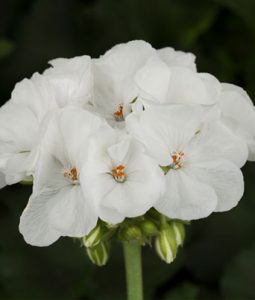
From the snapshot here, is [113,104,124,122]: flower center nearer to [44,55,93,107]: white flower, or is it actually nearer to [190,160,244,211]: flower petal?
[44,55,93,107]: white flower

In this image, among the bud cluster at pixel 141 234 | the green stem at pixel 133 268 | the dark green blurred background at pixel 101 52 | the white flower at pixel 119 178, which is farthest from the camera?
the dark green blurred background at pixel 101 52

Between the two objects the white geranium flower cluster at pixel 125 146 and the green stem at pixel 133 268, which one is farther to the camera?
the green stem at pixel 133 268

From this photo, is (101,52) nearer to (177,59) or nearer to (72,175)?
(177,59)

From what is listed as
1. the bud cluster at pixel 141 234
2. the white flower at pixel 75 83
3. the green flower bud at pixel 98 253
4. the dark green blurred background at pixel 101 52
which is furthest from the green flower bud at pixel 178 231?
the dark green blurred background at pixel 101 52

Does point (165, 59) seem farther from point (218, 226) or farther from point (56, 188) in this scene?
point (218, 226)

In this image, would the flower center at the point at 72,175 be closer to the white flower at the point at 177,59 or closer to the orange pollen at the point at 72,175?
the orange pollen at the point at 72,175

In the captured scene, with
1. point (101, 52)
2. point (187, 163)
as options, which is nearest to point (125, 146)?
point (187, 163)

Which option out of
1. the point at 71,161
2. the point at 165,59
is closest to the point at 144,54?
the point at 165,59
